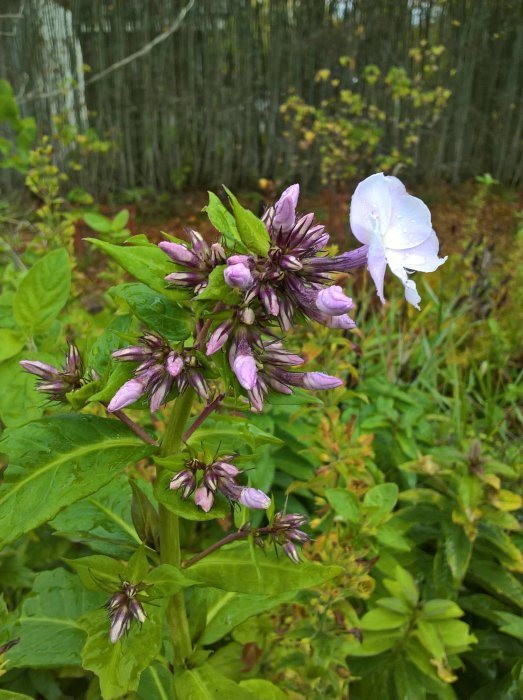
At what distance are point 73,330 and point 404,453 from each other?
66.9 inches

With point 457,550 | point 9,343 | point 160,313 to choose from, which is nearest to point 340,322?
point 160,313

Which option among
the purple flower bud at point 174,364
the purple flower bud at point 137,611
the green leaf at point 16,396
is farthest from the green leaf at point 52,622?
the purple flower bud at point 174,364

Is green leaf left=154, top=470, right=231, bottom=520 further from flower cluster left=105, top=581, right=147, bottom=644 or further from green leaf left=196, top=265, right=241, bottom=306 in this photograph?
green leaf left=196, top=265, right=241, bottom=306

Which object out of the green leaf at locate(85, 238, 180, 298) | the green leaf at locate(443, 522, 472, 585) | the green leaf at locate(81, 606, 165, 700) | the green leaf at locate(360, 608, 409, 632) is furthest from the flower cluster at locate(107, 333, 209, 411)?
the green leaf at locate(443, 522, 472, 585)

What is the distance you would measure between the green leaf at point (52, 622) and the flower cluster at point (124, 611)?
1.02 ft

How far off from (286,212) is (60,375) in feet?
1.83

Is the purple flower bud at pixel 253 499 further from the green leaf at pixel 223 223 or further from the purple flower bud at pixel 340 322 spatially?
the green leaf at pixel 223 223

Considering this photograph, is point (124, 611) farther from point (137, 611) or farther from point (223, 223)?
point (223, 223)

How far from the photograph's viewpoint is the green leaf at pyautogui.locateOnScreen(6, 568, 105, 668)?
4.40 ft

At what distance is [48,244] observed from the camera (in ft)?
10.1

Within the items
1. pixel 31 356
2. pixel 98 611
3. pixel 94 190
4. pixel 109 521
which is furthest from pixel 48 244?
pixel 94 190

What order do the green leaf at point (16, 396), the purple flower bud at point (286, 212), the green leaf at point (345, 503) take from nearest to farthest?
the purple flower bud at point (286, 212) → the green leaf at point (16, 396) → the green leaf at point (345, 503)

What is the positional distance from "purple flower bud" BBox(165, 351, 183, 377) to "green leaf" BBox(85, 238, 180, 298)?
107mm

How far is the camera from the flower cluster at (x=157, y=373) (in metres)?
0.99
